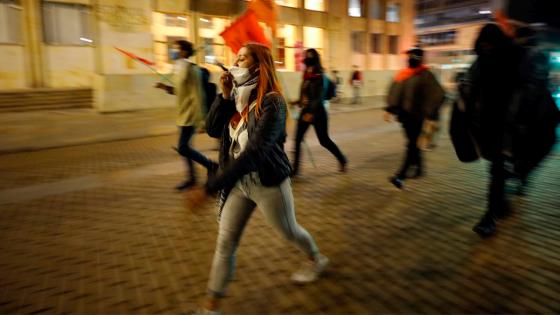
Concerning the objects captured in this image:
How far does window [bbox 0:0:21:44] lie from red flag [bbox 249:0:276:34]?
16.4m

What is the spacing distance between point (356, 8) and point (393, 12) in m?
4.43

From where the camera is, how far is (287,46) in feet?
76.5

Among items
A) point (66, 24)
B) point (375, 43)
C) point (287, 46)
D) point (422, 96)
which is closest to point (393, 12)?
point (375, 43)

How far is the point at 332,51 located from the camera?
25000mm

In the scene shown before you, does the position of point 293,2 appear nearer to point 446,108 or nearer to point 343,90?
point 343,90

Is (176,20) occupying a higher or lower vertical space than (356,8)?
lower

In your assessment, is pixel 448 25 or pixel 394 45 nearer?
pixel 394 45

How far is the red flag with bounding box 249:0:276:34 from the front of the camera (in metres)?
3.09

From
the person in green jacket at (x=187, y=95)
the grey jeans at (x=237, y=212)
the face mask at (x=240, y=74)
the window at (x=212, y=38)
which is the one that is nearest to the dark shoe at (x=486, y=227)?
the grey jeans at (x=237, y=212)

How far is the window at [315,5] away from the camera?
2399 cm

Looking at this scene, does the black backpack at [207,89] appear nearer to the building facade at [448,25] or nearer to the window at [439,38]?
the building facade at [448,25]

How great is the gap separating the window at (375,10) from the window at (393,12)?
1014 millimetres

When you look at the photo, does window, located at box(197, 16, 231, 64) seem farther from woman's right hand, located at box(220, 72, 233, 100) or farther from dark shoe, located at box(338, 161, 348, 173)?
woman's right hand, located at box(220, 72, 233, 100)

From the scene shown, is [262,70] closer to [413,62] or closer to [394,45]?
[413,62]
